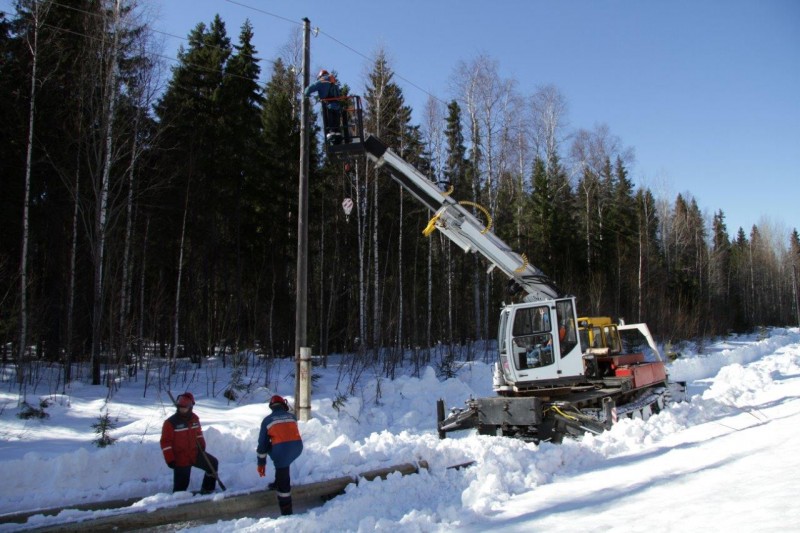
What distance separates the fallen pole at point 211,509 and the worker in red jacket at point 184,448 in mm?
537

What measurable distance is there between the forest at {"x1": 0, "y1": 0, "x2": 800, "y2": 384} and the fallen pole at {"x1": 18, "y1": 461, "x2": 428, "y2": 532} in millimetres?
6110

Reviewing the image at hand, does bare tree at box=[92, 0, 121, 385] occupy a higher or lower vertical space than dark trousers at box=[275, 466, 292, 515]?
higher

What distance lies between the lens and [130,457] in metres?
8.19

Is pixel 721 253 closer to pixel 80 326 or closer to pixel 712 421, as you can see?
pixel 712 421

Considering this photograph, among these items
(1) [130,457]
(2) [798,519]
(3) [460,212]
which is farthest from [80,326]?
(2) [798,519]

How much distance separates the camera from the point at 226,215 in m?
23.9

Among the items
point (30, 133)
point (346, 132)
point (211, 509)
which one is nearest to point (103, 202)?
point (30, 133)

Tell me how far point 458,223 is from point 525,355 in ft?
9.50

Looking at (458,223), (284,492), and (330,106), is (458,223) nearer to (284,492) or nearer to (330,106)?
(330,106)

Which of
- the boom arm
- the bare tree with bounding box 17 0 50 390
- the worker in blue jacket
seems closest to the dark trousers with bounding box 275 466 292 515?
the boom arm

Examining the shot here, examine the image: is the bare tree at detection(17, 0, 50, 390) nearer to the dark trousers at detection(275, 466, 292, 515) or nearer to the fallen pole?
the fallen pole

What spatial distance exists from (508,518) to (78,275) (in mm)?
18333

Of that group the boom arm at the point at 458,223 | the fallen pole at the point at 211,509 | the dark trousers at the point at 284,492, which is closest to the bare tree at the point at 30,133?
the fallen pole at the point at 211,509

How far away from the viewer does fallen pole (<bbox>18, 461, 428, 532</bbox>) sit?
6312 mm
